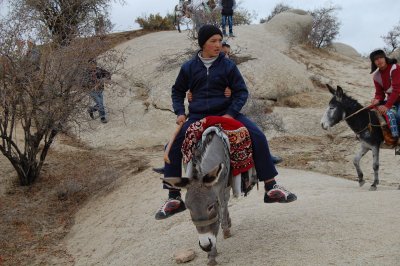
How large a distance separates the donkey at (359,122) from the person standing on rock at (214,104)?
15.6 ft

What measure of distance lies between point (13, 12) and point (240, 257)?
28.3ft

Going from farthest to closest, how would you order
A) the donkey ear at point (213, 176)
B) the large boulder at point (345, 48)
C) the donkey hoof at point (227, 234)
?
the large boulder at point (345, 48) → the donkey hoof at point (227, 234) → the donkey ear at point (213, 176)

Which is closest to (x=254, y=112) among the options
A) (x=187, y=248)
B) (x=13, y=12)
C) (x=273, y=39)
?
(x=13, y=12)

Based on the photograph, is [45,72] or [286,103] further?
[286,103]

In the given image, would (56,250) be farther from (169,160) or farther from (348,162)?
(348,162)

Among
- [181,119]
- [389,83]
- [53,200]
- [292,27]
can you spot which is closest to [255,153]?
[181,119]

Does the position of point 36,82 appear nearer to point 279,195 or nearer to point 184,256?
point 184,256

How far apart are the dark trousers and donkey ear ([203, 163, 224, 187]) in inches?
39.2

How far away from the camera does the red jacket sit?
9102 millimetres

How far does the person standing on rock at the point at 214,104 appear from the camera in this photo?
5.43 meters

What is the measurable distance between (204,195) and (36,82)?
295 inches

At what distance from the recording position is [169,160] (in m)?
5.54

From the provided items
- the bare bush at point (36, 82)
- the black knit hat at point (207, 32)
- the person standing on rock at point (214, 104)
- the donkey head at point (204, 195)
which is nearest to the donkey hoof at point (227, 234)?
the person standing on rock at point (214, 104)

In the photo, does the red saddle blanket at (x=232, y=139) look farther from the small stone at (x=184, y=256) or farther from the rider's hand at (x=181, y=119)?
the small stone at (x=184, y=256)
